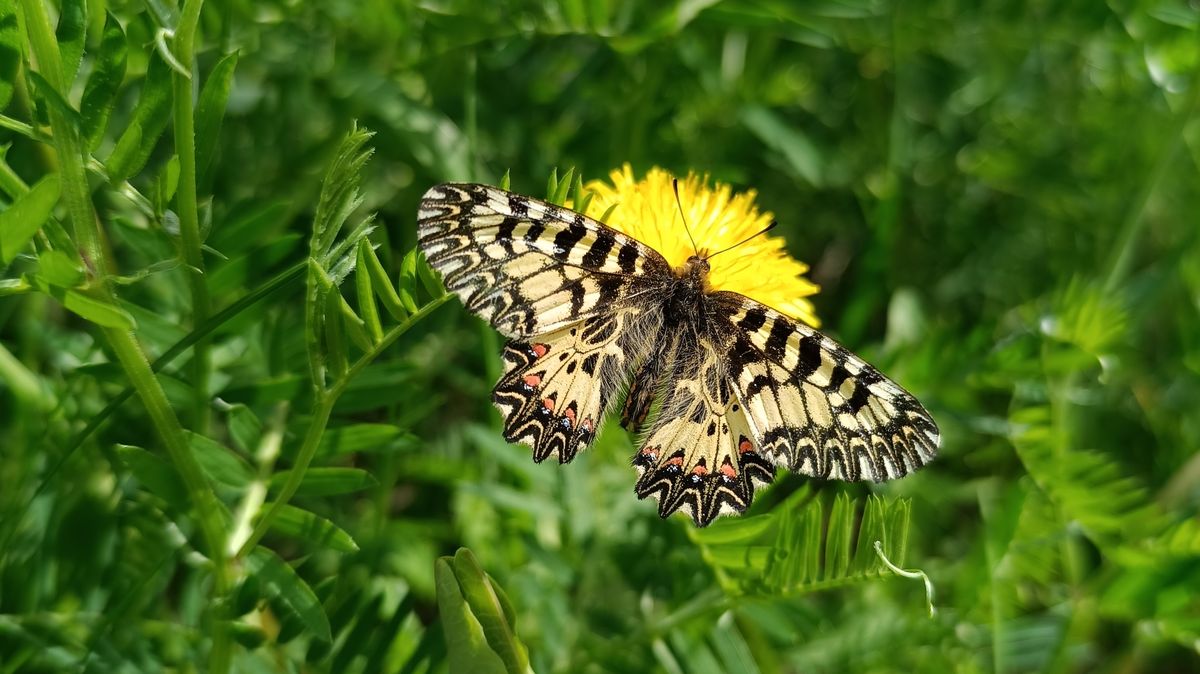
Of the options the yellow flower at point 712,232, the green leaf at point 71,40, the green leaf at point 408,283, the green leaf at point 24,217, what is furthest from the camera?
the yellow flower at point 712,232

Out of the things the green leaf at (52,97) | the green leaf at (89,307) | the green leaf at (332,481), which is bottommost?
the green leaf at (332,481)

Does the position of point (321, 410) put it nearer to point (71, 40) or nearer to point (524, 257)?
point (524, 257)

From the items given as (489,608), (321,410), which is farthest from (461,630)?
(321,410)

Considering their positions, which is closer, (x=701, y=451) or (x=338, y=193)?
(x=338, y=193)

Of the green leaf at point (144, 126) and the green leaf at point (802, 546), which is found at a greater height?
the green leaf at point (144, 126)

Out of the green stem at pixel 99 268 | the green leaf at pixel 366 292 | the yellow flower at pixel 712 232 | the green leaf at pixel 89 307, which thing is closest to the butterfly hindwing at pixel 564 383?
the yellow flower at pixel 712 232

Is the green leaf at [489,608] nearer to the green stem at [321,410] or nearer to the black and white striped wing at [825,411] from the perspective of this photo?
the green stem at [321,410]

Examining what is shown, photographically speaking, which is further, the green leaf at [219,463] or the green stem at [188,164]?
the green leaf at [219,463]
